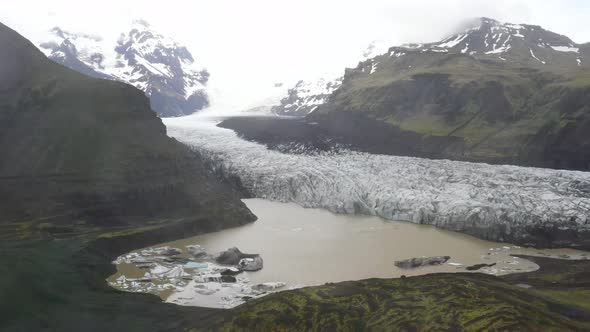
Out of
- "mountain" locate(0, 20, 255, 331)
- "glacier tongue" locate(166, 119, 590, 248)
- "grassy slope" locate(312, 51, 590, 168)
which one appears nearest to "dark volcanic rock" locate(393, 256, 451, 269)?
"glacier tongue" locate(166, 119, 590, 248)

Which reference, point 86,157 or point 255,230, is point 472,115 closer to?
Answer: point 255,230

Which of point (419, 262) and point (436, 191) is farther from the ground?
point (436, 191)

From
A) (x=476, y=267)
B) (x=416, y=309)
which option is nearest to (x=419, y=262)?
(x=476, y=267)

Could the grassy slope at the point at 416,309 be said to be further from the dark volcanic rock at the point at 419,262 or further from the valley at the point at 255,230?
the dark volcanic rock at the point at 419,262

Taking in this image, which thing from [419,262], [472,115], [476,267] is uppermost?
[472,115]

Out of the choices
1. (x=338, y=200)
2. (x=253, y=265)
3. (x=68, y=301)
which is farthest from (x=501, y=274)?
(x=68, y=301)

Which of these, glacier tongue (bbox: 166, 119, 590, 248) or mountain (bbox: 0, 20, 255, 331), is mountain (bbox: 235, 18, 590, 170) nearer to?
glacier tongue (bbox: 166, 119, 590, 248)
